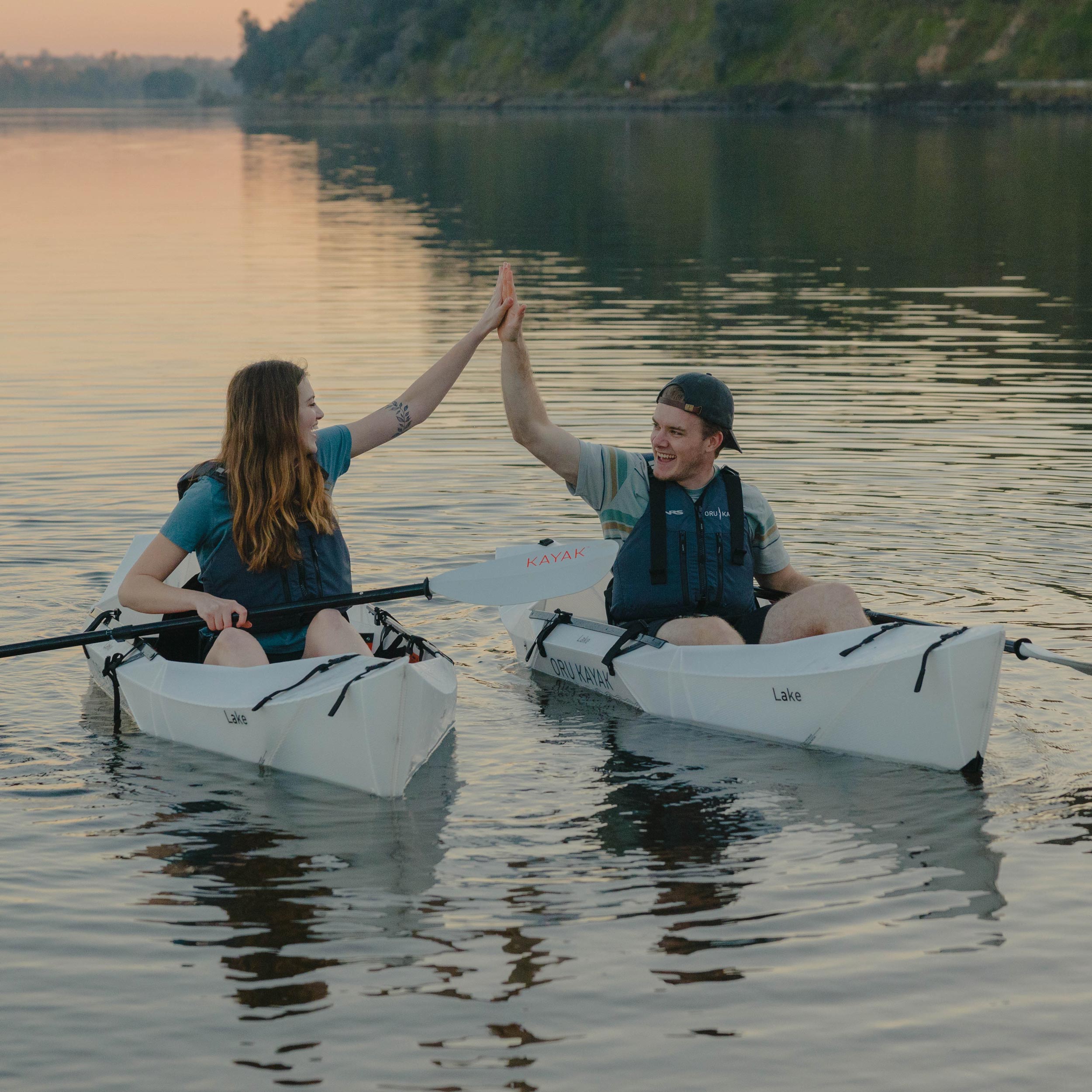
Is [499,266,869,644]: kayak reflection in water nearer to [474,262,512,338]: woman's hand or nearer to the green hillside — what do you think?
[474,262,512,338]: woman's hand

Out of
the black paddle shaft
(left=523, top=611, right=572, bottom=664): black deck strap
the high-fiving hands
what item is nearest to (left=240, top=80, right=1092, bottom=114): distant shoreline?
(left=523, top=611, right=572, bottom=664): black deck strap

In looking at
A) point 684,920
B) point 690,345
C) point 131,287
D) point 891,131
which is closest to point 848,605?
point 684,920

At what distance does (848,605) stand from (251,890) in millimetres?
2649

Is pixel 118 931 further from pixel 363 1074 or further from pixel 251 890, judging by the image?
pixel 363 1074

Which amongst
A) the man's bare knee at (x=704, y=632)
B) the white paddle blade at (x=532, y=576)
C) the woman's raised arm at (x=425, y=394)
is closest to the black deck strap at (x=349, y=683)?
the white paddle blade at (x=532, y=576)

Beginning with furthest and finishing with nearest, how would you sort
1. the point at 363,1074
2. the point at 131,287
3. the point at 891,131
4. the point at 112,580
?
1. the point at 891,131
2. the point at 131,287
3. the point at 112,580
4. the point at 363,1074

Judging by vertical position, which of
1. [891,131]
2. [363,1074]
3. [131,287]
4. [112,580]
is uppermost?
[891,131]

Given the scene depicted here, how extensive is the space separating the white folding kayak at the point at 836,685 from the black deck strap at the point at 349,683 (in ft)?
4.71

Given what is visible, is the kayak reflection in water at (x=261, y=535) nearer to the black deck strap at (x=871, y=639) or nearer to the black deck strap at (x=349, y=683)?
the black deck strap at (x=349, y=683)

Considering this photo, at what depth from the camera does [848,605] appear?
21.4 feet

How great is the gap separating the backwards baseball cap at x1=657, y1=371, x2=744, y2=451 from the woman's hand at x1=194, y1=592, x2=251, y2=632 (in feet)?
6.16

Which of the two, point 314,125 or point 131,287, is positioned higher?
point 314,125

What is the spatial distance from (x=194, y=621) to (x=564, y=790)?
1.65 metres

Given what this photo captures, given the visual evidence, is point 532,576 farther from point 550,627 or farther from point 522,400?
point 522,400
